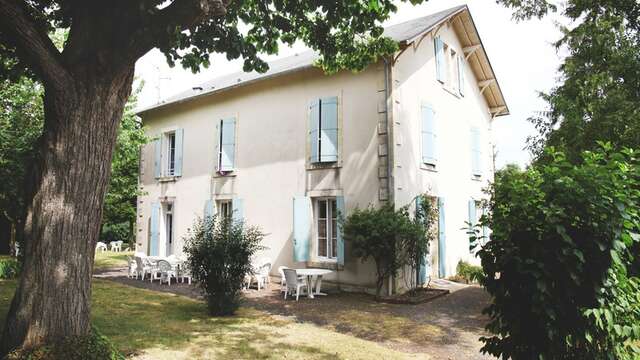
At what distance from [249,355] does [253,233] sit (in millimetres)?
3081

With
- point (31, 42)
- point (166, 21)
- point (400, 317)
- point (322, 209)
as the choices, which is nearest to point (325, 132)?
point (322, 209)

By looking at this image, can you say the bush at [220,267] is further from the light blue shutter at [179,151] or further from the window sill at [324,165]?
the light blue shutter at [179,151]

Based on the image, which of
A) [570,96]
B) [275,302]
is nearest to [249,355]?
[275,302]

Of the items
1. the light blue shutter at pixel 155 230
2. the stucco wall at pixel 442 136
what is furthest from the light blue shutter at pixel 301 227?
the light blue shutter at pixel 155 230

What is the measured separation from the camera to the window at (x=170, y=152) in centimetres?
1527

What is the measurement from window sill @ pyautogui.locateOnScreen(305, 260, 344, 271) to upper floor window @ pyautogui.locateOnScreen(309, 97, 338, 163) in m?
2.54

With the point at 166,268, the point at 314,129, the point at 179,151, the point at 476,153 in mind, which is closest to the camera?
the point at 314,129

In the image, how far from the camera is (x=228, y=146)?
13031mm

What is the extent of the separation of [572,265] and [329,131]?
8.10 m

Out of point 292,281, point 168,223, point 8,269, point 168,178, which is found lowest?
point 292,281

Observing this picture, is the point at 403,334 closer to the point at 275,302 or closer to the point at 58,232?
the point at 275,302

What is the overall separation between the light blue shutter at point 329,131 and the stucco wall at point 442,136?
5.25ft

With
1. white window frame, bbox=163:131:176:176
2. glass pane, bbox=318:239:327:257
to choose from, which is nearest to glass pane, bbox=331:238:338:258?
glass pane, bbox=318:239:327:257

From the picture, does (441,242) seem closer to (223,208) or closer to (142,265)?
(223,208)
